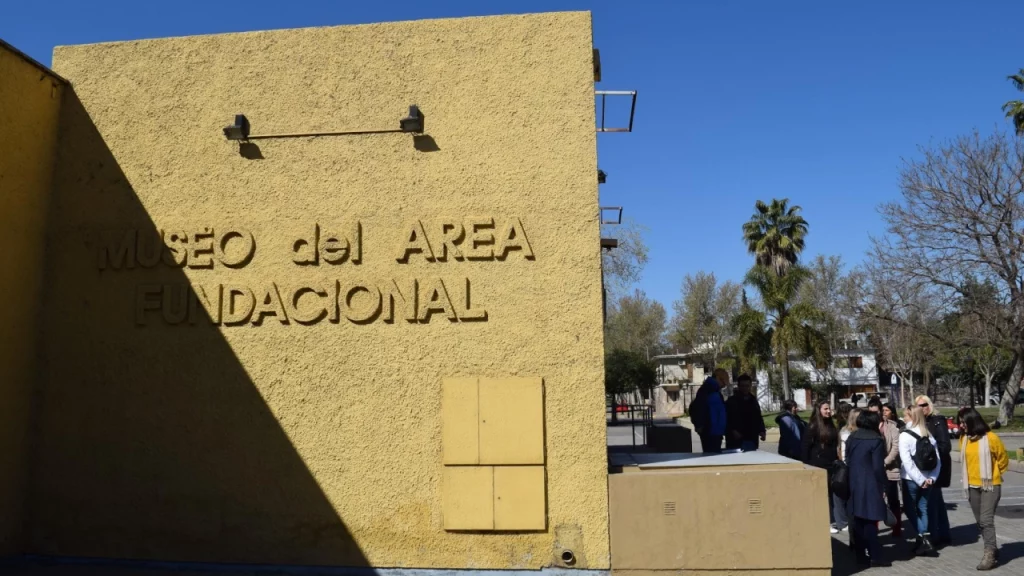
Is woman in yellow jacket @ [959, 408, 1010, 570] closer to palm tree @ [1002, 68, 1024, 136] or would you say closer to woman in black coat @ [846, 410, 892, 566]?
woman in black coat @ [846, 410, 892, 566]

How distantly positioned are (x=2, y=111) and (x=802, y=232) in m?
32.6

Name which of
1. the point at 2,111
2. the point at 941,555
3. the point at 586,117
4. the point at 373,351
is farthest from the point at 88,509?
the point at 941,555

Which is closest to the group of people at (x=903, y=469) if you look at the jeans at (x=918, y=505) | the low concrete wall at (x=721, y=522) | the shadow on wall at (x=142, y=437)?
the jeans at (x=918, y=505)

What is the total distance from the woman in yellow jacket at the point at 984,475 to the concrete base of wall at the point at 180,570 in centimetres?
393

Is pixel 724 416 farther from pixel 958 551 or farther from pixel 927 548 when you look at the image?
pixel 958 551

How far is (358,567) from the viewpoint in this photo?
7.33 m

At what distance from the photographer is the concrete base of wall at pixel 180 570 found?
7148 mm

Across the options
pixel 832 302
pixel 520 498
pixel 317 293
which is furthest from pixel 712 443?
pixel 832 302

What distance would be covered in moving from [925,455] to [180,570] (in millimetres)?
8044

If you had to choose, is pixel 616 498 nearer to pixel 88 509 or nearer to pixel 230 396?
pixel 230 396

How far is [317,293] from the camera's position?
303 inches

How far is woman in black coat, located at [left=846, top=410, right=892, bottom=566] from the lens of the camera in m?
7.73

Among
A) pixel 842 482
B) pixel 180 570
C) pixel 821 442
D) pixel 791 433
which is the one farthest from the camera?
pixel 791 433

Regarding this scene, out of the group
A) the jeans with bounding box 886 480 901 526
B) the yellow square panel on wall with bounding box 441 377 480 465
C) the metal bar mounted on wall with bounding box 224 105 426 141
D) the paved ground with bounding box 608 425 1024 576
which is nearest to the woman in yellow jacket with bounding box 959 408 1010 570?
the paved ground with bounding box 608 425 1024 576
